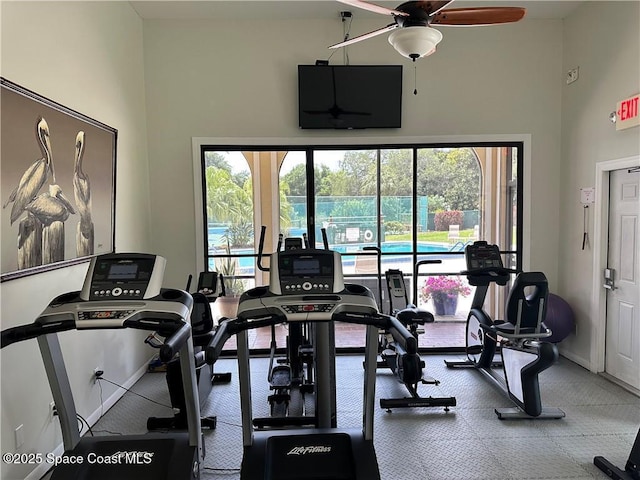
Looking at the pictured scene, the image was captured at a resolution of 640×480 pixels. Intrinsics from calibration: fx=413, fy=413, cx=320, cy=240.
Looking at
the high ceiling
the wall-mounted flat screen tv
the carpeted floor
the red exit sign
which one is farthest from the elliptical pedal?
the red exit sign

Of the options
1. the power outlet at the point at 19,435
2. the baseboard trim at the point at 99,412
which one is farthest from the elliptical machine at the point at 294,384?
the power outlet at the point at 19,435

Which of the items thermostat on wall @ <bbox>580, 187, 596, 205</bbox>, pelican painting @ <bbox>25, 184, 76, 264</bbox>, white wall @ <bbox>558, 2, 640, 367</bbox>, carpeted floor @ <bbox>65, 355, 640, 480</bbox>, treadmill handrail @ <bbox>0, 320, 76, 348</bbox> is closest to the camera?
treadmill handrail @ <bbox>0, 320, 76, 348</bbox>

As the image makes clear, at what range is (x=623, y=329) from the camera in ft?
13.0

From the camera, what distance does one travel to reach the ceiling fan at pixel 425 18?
2.51 meters

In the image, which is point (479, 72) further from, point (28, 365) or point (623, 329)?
point (28, 365)

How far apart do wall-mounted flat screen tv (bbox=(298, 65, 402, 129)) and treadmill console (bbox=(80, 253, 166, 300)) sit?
9.01 feet

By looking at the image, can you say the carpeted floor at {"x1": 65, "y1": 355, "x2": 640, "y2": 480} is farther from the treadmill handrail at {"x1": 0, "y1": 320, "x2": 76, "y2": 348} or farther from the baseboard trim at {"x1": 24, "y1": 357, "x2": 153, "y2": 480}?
the treadmill handrail at {"x1": 0, "y1": 320, "x2": 76, "y2": 348}

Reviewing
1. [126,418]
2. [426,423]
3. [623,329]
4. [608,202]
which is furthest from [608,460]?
[126,418]

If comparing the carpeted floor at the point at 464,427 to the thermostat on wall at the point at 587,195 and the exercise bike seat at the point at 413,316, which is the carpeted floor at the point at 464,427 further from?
the thermostat on wall at the point at 587,195

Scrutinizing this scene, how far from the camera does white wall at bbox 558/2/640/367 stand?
3783mm

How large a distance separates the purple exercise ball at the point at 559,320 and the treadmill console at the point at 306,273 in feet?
10.1

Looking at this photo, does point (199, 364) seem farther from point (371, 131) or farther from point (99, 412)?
point (371, 131)

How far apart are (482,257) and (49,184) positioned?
3.55 meters

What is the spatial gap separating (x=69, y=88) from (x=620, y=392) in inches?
209
